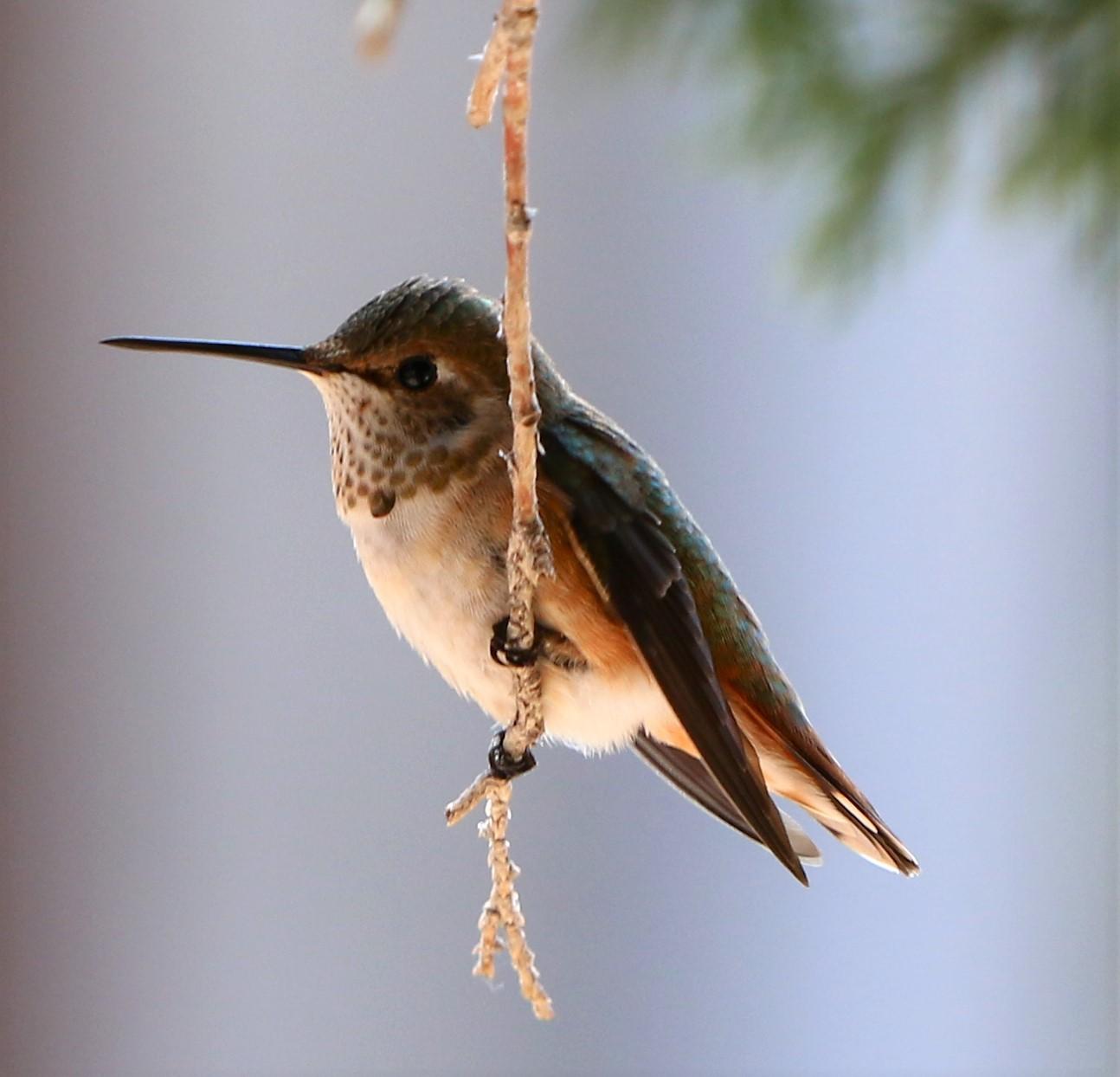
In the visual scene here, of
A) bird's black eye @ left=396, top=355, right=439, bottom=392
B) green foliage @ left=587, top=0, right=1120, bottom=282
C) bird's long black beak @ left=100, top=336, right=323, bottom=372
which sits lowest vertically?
bird's black eye @ left=396, top=355, right=439, bottom=392

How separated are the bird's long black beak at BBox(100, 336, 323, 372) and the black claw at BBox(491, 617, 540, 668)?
257 mm

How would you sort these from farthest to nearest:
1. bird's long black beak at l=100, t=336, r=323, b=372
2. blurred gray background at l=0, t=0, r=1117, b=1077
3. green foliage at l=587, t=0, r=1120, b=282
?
1. blurred gray background at l=0, t=0, r=1117, b=1077
2. green foliage at l=587, t=0, r=1120, b=282
3. bird's long black beak at l=100, t=336, r=323, b=372

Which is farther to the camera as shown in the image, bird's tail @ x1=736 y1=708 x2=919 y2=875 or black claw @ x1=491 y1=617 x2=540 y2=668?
bird's tail @ x1=736 y1=708 x2=919 y2=875

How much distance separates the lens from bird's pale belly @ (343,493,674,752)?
107 centimetres

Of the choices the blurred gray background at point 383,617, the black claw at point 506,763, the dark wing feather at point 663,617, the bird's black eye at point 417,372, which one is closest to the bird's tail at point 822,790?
the dark wing feather at point 663,617

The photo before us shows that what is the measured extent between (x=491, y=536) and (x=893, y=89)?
72cm

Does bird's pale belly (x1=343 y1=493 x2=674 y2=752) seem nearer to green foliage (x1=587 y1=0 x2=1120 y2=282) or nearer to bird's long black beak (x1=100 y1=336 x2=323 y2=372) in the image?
bird's long black beak (x1=100 y1=336 x2=323 y2=372)

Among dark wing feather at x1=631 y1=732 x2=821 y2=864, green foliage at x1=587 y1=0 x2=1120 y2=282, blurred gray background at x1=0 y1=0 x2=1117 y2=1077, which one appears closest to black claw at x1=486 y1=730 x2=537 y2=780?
dark wing feather at x1=631 y1=732 x2=821 y2=864

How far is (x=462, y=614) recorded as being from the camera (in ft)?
3.52

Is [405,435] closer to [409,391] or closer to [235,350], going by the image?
[409,391]

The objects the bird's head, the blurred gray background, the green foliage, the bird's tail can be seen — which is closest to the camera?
the bird's head

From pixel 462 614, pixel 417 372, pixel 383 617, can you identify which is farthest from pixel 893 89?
pixel 383 617

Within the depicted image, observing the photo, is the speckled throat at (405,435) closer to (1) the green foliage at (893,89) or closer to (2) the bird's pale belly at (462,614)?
(2) the bird's pale belly at (462,614)

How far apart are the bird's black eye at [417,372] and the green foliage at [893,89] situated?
430 millimetres
